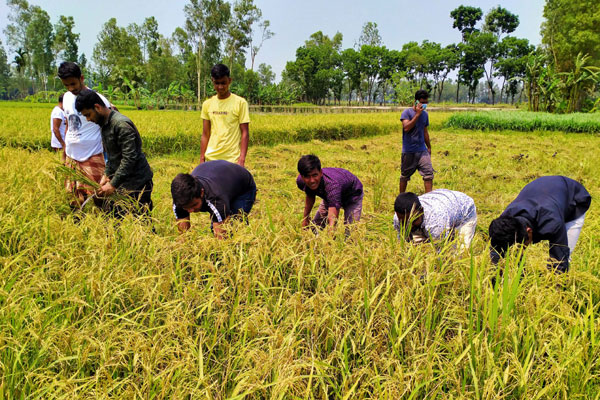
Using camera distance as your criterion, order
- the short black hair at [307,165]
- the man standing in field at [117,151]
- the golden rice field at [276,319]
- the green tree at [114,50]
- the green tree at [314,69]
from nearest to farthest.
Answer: the golden rice field at [276,319] → the short black hair at [307,165] → the man standing in field at [117,151] → the green tree at [114,50] → the green tree at [314,69]

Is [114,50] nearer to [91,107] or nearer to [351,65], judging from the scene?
[351,65]

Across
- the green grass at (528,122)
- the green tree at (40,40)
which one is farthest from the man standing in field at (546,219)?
the green tree at (40,40)

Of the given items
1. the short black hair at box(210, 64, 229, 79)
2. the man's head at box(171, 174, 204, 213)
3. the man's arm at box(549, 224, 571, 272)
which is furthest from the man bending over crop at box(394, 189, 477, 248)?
the short black hair at box(210, 64, 229, 79)

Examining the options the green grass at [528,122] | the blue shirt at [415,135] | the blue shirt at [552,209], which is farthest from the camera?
the green grass at [528,122]

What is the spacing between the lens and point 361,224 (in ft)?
7.72

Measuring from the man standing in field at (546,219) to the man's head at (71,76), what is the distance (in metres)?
3.32

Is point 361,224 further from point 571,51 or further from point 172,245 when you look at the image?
point 571,51

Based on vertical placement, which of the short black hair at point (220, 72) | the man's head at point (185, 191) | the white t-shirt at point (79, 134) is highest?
the short black hair at point (220, 72)

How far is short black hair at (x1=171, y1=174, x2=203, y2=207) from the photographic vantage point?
84.4 inches

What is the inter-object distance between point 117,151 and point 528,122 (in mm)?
16078

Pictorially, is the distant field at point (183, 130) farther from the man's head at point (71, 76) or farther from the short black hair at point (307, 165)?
the short black hair at point (307, 165)

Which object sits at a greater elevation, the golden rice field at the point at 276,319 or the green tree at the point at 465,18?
the green tree at the point at 465,18

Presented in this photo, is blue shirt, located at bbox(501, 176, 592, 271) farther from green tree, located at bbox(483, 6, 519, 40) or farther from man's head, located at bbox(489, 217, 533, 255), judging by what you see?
green tree, located at bbox(483, 6, 519, 40)

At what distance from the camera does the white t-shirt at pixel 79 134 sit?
3277mm
